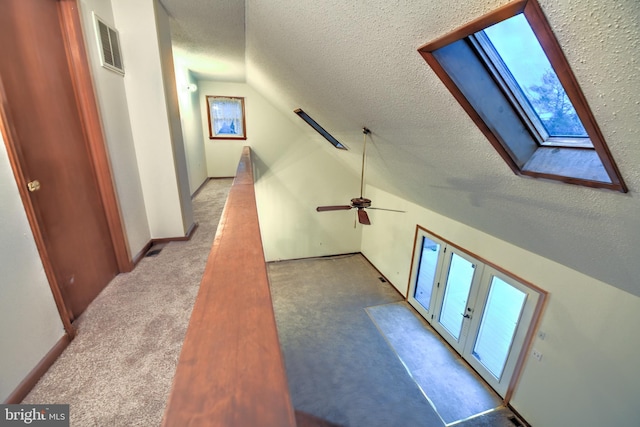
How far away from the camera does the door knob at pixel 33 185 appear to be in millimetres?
1247

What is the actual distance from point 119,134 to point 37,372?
5.48ft

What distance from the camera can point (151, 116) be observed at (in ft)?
7.42

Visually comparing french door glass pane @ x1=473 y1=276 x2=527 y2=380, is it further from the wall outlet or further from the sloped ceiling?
the sloped ceiling

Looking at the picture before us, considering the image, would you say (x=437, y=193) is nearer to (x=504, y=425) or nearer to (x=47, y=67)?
(x=504, y=425)

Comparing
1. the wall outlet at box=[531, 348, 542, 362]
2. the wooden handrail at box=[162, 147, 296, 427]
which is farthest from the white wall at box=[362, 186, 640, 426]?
the wooden handrail at box=[162, 147, 296, 427]

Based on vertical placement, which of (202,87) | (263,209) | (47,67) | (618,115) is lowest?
(263,209)

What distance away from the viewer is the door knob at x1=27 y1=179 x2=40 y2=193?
1.25 m

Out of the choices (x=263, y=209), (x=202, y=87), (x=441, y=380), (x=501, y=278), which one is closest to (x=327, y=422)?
(x=441, y=380)

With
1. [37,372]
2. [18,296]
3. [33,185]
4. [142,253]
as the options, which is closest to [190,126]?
[142,253]

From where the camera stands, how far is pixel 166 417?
0.41 meters

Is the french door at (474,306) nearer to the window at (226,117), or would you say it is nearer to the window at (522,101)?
the window at (522,101)

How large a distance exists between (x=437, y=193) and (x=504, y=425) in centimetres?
302

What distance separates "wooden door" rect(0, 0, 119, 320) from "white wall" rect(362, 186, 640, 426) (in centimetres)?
430

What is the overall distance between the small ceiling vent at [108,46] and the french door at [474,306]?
4.71 meters
